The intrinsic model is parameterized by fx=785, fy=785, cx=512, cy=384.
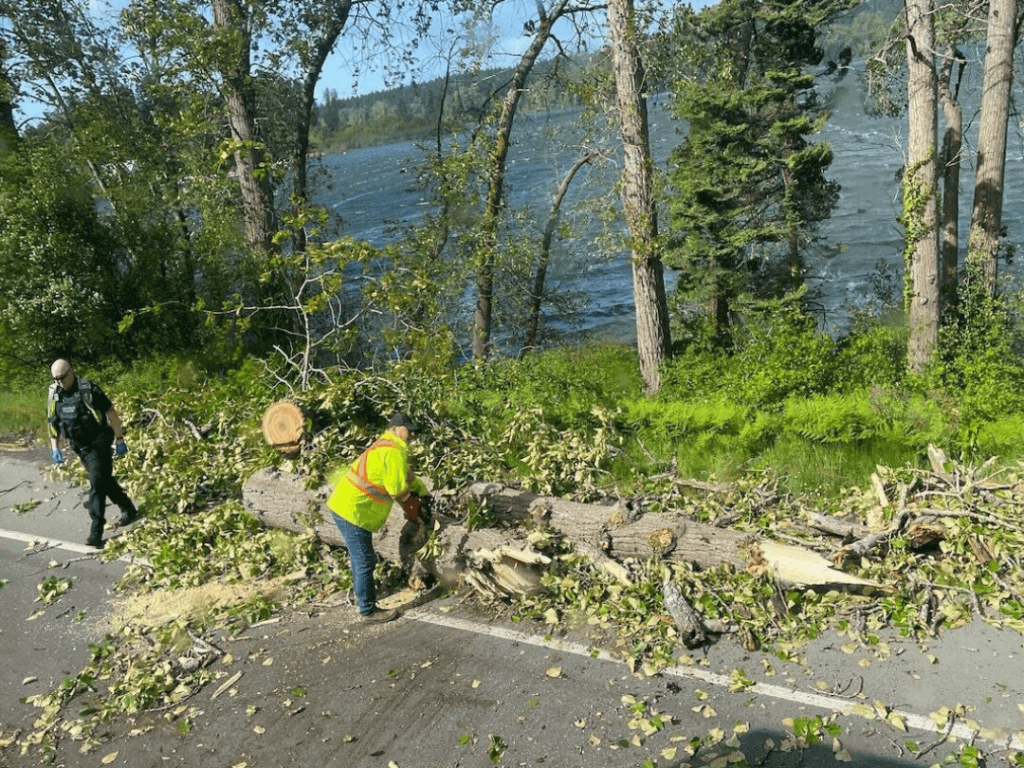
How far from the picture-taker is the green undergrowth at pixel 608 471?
21.2ft

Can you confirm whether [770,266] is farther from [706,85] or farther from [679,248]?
[706,85]

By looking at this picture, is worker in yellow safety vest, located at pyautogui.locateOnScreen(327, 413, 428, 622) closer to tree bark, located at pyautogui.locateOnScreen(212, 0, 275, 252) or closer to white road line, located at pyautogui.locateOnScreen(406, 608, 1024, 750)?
white road line, located at pyautogui.locateOnScreen(406, 608, 1024, 750)

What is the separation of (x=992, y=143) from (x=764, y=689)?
11.6 m

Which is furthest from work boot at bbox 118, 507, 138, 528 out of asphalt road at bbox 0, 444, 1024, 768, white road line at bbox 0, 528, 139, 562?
asphalt road at bbox 0, 444, 1024, 768

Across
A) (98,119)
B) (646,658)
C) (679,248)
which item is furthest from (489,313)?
(646,658)

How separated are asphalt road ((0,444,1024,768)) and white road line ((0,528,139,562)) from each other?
1.81 metres

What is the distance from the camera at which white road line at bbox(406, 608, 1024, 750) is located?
509 cm

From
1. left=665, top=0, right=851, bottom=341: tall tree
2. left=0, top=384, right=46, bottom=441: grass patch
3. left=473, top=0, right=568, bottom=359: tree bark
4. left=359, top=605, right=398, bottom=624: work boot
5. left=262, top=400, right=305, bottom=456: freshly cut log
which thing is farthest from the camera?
left=665, top=0, right=851, bottom=341: tall tree

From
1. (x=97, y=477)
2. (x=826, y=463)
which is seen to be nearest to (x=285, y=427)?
(x=97, y=477)

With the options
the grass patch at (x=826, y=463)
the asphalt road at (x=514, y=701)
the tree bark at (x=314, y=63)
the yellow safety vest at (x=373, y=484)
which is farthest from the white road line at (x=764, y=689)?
the tree bark at (x=314, y=63)

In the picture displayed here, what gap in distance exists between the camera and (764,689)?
225 inches

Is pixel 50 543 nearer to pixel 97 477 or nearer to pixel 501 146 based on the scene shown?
pixel 97 477

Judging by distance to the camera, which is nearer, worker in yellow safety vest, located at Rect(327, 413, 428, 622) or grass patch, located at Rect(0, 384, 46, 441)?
worker in yellow safety vest, located at Rect(327, 413, 428, 622)

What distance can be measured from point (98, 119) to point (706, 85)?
13236 millimetres
